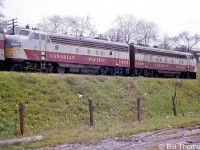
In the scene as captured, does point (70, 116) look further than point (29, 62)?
No

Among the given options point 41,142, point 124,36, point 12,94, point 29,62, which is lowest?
point 41,142

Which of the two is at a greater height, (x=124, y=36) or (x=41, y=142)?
(x=124, y=36)

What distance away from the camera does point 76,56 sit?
87.3ft

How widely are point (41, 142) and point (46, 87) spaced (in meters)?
7.18

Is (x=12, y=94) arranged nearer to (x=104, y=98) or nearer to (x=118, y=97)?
(x=104, y=98)

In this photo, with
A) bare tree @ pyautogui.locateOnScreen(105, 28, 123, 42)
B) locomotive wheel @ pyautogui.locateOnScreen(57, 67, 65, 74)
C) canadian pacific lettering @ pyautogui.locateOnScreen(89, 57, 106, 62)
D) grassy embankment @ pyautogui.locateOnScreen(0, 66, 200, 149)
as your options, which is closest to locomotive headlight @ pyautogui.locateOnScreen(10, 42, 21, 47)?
grassy embankment @ pyautogui.locateOnScreen(0, 66, 200, 149)

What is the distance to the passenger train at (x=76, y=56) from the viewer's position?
22.3 meters

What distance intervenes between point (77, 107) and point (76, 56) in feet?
32.5

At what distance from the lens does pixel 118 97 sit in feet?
70.3

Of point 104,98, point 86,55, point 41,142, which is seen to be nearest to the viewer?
point 41,142

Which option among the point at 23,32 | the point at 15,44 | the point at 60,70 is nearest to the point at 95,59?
the point at 60,70

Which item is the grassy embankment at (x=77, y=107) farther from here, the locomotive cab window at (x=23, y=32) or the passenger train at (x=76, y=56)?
the locomotive cab window at (x=23, y=32)

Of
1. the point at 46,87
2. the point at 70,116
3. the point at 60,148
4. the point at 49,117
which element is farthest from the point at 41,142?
the point at 46,87

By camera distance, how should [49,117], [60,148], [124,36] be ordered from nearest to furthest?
[60,148] → [49,117] → [124,36]
